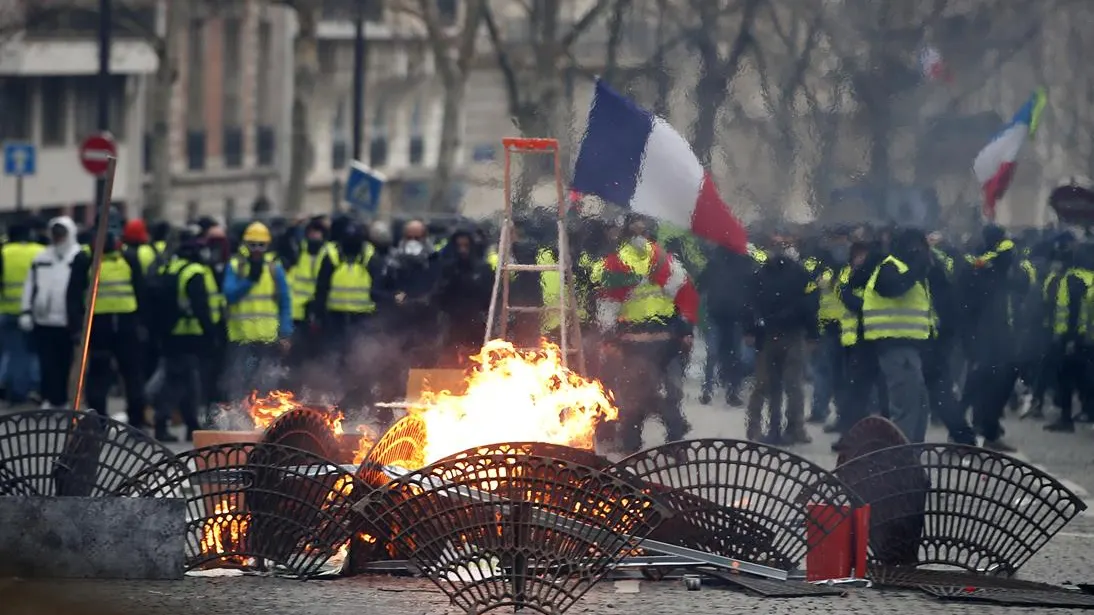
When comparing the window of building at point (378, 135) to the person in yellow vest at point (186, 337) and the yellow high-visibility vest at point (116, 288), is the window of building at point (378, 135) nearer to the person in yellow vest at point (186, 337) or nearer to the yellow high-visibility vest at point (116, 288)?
the person in yellow vest at point (186, 337)

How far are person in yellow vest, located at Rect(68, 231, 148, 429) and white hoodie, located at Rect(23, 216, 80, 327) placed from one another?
905 millimetres

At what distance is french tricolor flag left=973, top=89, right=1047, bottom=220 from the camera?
2136cm

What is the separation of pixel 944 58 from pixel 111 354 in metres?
9.72

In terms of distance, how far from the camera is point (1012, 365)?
60.3 feet

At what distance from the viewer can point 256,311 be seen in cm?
1723

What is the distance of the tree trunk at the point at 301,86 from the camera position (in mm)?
39594

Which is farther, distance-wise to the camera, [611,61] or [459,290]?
[611,61]

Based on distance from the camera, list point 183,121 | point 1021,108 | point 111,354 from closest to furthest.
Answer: point 111,354 < point 1021,108 < point 183,121

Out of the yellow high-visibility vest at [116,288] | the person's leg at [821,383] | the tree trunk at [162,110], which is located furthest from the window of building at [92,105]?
the yellow high-visibility vest at [116,288]

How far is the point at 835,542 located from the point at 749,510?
1.40 ft

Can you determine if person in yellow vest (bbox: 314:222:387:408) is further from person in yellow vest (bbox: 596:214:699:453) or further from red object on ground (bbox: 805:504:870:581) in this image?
red object on ground (bbox: 805:504:870:581)

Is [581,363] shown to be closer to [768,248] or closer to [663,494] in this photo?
[663,494]

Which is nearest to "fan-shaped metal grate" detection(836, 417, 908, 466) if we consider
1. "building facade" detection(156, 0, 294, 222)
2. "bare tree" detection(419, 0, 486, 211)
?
"bare tree" detection(419, 0, 486, 211)

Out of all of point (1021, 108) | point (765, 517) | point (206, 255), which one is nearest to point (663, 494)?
point (765, 517)
